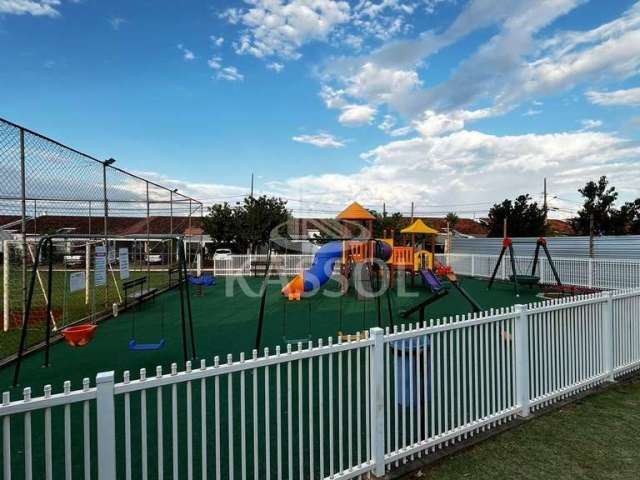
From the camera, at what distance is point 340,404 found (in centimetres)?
268

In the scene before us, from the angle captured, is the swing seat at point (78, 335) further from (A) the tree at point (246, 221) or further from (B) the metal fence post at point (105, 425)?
(A) the tree at point (246, 221)

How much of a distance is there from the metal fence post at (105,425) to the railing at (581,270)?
14.1m

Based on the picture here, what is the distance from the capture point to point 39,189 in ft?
20.2

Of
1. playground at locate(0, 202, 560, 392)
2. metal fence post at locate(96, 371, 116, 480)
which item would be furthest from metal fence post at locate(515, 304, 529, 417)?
metal fence post at locate(96, 371, 116, 480)

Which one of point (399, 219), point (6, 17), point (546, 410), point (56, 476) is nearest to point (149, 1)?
point (6, 17)

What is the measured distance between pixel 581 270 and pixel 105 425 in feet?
50.4

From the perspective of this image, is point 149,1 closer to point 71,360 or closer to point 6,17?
point 6,17

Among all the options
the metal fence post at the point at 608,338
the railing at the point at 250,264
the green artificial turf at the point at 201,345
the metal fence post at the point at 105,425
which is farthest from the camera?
the railing at the point at 250,264

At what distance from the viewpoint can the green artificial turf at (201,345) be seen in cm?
331

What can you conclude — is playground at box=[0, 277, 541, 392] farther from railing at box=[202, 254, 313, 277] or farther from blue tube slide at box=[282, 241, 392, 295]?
railing at box=[202, 254, 313, 277]

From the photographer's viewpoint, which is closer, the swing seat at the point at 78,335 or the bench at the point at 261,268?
the swing seat at the point at 78,335

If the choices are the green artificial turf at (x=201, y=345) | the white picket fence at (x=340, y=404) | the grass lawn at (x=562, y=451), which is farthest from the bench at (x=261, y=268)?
the grass lawn at (x=562, y=451)

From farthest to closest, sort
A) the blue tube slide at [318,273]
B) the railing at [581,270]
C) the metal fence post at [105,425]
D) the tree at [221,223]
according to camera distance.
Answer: the tree at [221,223] < the railing at [581,270] < the blue tube slide at [318,273] < the metal fence post at [105,425]

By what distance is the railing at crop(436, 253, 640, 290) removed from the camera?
38.4ft
